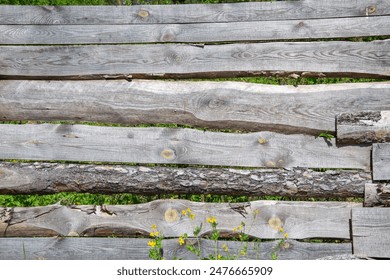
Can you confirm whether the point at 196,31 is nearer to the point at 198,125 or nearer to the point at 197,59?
the point at 197,59

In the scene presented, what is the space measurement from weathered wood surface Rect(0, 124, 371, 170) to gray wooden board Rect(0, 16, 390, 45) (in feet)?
2.70

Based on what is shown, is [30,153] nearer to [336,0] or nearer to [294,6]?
[294,6]

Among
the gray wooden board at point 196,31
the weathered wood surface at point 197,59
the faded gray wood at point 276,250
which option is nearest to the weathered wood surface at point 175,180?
the faded gray wood at point 276,250

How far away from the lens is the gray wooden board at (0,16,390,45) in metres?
5.01

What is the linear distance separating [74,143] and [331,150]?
85.1 inches

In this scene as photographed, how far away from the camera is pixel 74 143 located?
16.2 ft

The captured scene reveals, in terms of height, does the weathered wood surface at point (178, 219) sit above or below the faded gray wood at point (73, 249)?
above

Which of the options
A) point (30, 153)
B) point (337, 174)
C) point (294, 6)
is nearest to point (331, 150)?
point (337, 174)

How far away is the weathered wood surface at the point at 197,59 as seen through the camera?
4918mm

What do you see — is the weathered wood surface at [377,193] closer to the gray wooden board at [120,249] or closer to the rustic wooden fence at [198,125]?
the rustic wooden fence at [198,125]

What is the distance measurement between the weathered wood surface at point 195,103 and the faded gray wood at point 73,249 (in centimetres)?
103

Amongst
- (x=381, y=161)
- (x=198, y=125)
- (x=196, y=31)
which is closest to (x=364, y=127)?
(x=381, y=161)

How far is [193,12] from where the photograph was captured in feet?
16.9

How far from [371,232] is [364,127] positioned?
843 mm
